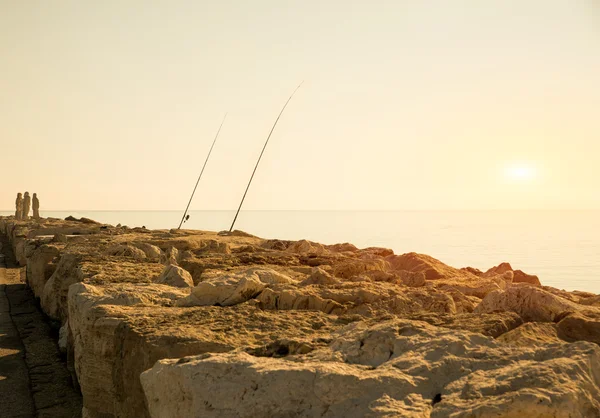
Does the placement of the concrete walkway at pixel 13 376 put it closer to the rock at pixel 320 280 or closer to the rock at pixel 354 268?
the rock at pixel 320 280

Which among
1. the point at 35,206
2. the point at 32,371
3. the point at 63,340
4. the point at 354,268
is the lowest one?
the point at 32,371

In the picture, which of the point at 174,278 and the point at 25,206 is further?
the point at 25,206

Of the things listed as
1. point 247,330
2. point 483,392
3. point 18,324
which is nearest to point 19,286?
point 18,324

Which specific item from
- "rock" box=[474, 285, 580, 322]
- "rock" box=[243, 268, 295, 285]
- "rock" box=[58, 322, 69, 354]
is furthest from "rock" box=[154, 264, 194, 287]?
"rock" box=[474, 285, 580, 322]

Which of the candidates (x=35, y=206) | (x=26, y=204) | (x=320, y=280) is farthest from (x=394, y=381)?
(x=26, y=204)

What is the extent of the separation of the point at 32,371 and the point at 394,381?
579 cm

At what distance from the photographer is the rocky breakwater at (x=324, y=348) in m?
2.55

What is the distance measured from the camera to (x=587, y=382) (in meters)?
2.50

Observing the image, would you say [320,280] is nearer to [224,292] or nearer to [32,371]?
[224,292]

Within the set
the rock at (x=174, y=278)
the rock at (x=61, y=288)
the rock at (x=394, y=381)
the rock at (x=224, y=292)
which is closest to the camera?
the rock at (x=394, y=381)

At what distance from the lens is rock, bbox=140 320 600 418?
243 cm

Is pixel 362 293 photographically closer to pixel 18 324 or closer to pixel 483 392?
pixel 483 392

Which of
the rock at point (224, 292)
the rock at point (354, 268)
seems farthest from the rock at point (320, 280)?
the rock at point (354, 268)

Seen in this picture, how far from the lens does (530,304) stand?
4.07 metres
